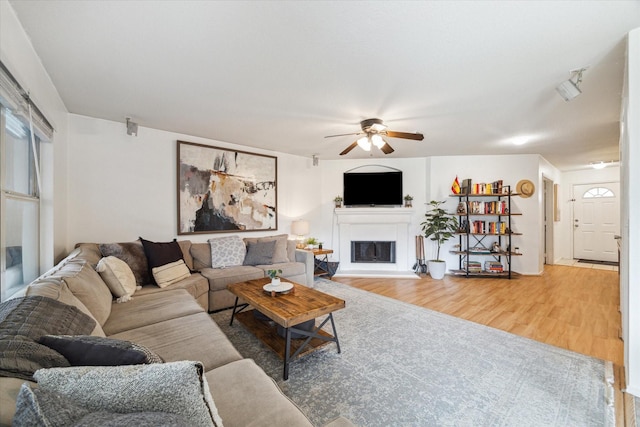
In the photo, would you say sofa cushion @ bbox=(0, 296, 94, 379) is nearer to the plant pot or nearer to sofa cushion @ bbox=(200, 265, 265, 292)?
sofa cushion @ bbox=(200, 265, 265, 292)

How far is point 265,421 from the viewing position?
1.00m

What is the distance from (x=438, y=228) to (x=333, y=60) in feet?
12.8

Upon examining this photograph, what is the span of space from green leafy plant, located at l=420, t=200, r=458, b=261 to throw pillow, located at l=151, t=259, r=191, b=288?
4110 mm

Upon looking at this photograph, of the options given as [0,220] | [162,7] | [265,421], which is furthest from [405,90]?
[0,220]

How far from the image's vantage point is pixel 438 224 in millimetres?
4945

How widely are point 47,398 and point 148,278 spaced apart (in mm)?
2674

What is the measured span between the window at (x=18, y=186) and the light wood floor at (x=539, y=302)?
377 cm

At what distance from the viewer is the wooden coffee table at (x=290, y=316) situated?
6.40 ft

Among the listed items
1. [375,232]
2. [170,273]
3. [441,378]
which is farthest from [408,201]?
[170,273]

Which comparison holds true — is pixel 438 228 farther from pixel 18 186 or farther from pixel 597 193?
pixel 18 186

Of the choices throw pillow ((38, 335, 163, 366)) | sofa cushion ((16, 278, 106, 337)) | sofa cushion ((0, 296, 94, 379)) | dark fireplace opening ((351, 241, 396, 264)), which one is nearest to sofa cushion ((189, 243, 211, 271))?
sofa cushion ((16, 278, 106, 337))

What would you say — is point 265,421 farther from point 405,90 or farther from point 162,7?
point 405,90

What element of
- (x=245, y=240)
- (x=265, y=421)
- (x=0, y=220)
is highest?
(x=0, y=220)

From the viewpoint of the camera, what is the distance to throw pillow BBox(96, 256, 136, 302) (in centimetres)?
225
